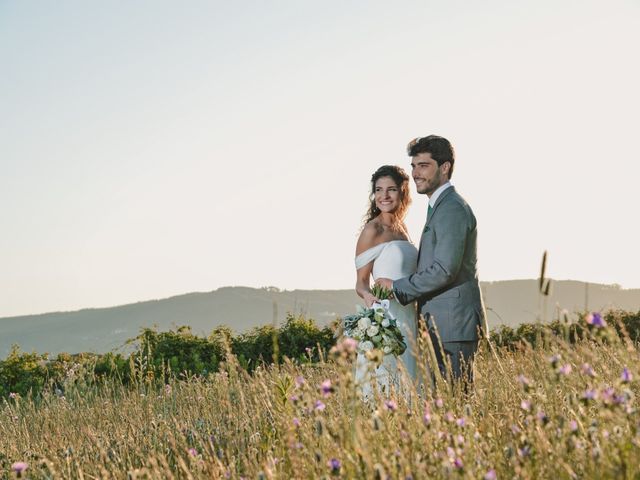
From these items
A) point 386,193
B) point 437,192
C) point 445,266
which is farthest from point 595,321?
point 386,193

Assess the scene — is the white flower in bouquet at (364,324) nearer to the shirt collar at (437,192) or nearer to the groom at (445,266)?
the groom at (445,266)

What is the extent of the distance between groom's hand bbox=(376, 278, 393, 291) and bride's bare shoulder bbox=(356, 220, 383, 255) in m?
0.56

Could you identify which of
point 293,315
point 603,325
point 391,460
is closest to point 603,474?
point 603,325

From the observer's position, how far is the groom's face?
5.85 m

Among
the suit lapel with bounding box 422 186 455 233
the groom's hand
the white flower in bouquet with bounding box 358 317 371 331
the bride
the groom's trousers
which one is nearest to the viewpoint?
the groom's trousers

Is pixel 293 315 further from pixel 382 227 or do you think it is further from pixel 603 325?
pixel 603 325

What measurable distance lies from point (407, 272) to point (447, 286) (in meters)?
1.00

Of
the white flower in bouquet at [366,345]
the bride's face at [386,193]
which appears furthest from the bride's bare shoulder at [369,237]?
the white flower in bouquet at [366,345]

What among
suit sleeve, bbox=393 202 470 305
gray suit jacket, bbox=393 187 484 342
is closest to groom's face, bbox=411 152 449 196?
gray suit jacket, bbox=393 187 484 342

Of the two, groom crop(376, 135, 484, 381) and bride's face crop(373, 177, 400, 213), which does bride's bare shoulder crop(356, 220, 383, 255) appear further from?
groom crop(376, 135, 484, 381)

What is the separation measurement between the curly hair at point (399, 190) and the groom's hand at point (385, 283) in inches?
29.2

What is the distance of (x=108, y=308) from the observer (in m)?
104

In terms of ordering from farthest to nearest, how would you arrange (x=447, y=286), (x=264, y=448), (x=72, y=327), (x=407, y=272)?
(x=72, y=327)
(x=407, y=272)
(x=447, y=286)
(x=264, y=448)

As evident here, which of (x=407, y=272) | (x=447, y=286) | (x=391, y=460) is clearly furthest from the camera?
(x=407, y=272)
